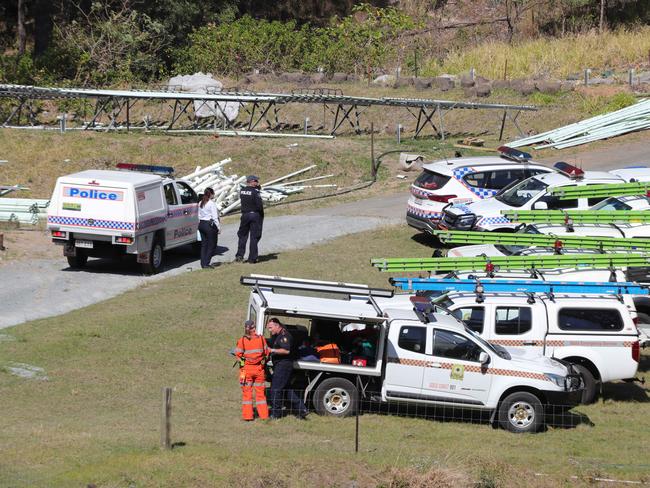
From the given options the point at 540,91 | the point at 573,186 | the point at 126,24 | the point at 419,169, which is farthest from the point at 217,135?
the point at 126,24

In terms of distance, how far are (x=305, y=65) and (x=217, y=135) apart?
15.7 m

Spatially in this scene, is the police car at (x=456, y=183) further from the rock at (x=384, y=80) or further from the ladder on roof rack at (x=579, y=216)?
the rock at (x=384, y=80)

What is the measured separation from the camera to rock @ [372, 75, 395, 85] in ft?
154

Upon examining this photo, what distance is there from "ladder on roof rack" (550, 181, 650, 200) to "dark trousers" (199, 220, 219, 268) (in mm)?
7153

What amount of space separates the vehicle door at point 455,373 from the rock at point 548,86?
2924 cm

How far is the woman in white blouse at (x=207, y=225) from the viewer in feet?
73.4

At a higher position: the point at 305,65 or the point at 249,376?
the point at 305,65

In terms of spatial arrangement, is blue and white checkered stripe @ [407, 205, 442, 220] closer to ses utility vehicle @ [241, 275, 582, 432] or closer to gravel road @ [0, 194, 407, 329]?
gravel road @ [0, 194, 407, 329]

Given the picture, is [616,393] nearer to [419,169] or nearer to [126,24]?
[419,169]

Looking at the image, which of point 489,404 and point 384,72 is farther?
point 384,72

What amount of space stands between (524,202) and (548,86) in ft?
Result: 63.9

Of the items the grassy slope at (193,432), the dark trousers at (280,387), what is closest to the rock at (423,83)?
the grassy slope at (193,432)

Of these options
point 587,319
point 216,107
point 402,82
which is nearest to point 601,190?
point 587,319

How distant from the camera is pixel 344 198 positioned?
3114 cm
